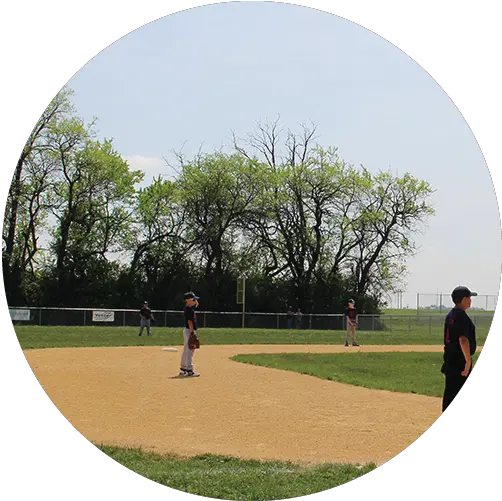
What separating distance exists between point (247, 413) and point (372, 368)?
6.84 metres

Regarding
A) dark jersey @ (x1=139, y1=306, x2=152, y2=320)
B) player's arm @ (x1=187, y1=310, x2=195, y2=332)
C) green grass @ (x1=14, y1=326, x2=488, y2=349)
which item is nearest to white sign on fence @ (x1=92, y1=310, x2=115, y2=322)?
green grass @ (x1=14, y1=326, x2=488, y2=349)

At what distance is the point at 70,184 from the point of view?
2986 centimetres

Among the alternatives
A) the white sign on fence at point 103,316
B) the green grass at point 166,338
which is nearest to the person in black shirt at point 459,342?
the green grass at point 166,338

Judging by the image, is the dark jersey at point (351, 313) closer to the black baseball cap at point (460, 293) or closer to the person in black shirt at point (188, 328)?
the person in black shirt at point (188, 328)

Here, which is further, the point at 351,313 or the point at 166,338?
the point at 166,338

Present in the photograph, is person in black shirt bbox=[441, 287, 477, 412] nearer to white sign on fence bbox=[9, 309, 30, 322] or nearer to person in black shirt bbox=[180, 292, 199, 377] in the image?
person in black shirt bbox=[180, 292, 199, 377]

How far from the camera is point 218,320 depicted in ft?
125

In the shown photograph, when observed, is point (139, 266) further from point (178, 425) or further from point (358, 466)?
point (358, 466)

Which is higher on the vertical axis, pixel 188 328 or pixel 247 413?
pixel 188 328

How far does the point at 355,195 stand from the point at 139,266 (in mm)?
12122

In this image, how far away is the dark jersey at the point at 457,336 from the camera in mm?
6164

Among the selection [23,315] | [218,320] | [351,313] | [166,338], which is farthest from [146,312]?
[218,320]

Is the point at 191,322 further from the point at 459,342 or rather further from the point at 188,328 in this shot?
the point at 459,342

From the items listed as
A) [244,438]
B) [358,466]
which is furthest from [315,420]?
[358,466]
